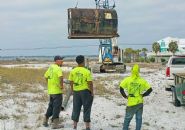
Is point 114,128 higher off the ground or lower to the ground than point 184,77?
lower

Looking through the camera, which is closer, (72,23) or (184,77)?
(184,77)

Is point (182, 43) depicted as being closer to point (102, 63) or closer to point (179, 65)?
point (102, 63)

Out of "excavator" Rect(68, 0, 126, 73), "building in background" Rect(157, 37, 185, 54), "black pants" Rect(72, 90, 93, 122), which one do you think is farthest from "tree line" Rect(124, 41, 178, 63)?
"black pants" Rect(72, 90, 93, 122)

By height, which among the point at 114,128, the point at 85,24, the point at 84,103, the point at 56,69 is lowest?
the point at 114,128

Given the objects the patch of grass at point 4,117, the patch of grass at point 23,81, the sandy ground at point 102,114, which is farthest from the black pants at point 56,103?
the patch of grass at point 23,81

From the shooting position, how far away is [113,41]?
142 ft

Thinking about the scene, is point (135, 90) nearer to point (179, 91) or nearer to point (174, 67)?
point (179, 91)

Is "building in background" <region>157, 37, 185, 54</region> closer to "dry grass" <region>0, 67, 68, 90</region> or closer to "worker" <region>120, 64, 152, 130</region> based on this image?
"dry grass" <region>0, 67, 68, 90</region>

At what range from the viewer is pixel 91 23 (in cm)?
2470

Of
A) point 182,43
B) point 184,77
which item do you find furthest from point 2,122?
point 182,43

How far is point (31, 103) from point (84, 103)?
6096 mm

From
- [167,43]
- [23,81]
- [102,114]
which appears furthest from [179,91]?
[167,43]

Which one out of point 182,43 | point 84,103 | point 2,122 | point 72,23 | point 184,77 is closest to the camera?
point 84,103

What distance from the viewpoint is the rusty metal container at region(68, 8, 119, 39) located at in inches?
938
